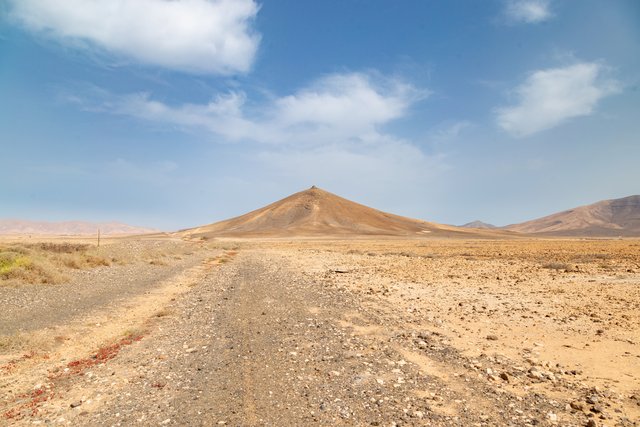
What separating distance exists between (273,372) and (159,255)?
111 feet

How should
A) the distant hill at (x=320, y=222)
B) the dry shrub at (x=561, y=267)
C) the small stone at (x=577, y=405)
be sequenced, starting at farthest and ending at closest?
the distant hill at (x=320, y=222), the dry shrub at (x=561, y=267), the small stone at (x=577, y=405)

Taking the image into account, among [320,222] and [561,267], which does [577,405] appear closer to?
[561,267]

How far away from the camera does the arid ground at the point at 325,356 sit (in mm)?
6164

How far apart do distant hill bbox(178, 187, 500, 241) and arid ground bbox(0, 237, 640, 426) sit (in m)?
117

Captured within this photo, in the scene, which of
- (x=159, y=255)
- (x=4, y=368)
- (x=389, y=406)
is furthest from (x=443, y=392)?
(x=159, y=255)

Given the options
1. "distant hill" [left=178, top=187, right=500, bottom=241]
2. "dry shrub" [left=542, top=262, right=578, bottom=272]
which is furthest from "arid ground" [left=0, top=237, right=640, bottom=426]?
"distant hill" [left=178, top=187, right=500, bottom=241]

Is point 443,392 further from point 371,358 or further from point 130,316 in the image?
point 130,316

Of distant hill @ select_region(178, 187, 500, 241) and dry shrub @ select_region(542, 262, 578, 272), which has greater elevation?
distant hill @ select_region(178, 187, 500, 241)

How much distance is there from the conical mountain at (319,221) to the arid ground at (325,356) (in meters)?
117

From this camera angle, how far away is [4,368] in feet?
28.2

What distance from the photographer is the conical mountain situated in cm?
14512

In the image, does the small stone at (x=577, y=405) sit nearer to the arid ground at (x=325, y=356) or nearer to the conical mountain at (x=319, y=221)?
the arid ground at (x=325, y=356)

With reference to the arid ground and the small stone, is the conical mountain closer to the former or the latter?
the arid ground

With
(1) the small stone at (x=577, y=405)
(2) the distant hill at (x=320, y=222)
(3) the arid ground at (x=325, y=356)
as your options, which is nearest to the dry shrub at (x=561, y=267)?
(3) the arid ground at (x=325, y=356)
